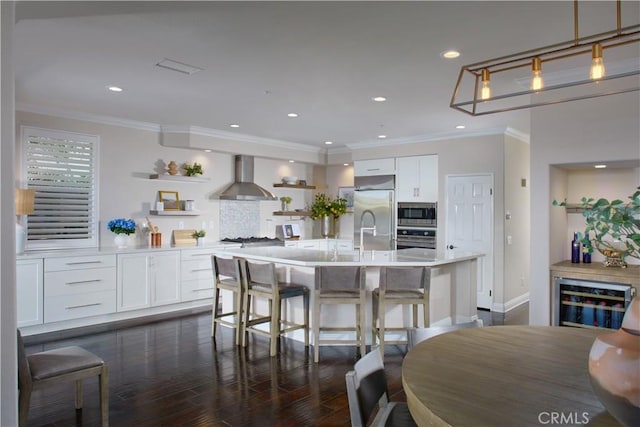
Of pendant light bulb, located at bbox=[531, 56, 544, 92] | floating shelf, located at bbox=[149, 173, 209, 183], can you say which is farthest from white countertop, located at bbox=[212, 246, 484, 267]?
pendant light bulb, located at bbox=[531, 56, 544, 92]

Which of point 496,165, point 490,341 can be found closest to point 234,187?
point 496,165

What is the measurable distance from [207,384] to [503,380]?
2.57 metres

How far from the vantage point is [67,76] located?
381 centimetres

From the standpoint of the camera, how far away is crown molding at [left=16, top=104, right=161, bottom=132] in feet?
16.4

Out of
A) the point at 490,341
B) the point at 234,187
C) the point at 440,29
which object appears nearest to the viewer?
the point at 490,341

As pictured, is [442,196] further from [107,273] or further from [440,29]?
[107,273]

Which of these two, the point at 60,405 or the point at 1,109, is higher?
the point at 1,109

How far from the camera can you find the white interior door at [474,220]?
6.02m

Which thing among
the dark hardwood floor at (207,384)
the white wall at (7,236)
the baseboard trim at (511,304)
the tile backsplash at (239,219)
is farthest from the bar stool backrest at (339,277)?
the tile backsplash at (239,219)

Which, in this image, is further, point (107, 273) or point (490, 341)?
point (107, 273)

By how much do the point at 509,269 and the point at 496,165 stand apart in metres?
1.49

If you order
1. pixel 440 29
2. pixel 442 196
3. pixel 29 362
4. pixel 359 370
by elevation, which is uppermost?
pixel 440 29

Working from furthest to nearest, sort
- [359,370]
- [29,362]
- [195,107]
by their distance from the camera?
1. [195,107]
2. [29,362]
3. [359,370]

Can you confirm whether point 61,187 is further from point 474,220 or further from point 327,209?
point 474,220
